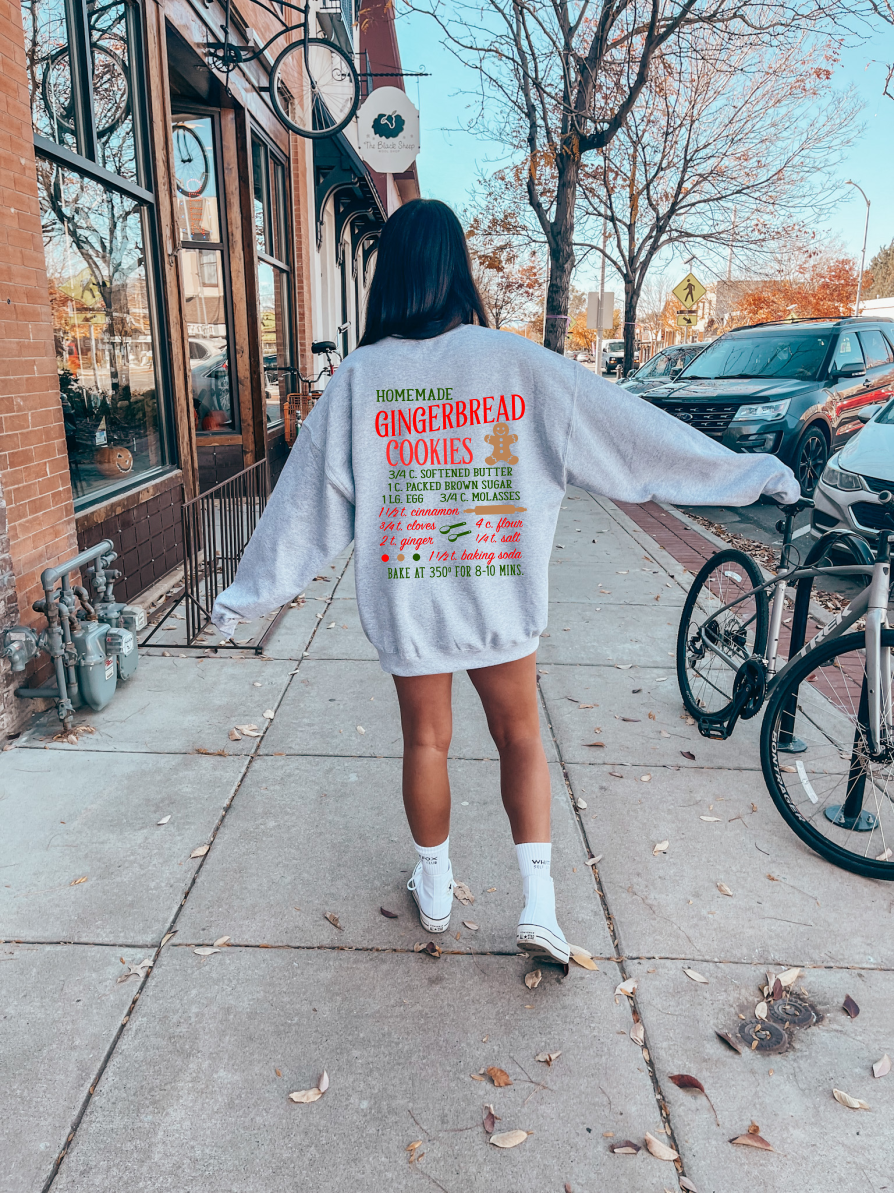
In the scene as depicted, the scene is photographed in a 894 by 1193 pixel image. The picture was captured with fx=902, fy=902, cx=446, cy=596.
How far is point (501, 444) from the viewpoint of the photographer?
7.36 ft

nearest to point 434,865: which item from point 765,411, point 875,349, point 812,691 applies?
point 812,691

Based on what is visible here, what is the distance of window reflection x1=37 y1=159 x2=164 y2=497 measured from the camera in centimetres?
517

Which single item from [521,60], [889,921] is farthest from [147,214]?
[521,60]

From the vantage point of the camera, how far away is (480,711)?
4406 mm

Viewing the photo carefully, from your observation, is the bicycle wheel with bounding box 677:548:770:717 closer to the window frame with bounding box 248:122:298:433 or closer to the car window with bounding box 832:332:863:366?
the window frame with bounding box 248:122:298:433

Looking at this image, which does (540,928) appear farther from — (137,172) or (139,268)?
(137,172)

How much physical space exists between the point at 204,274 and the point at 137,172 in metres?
3.09

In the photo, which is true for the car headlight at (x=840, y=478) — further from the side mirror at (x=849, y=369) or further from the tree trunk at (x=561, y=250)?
the tree trunk at (x=561, y=250)

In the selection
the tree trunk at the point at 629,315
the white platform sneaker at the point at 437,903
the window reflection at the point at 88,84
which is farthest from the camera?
the tree trunk at the point at 629,315

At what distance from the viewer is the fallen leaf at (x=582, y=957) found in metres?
2.61

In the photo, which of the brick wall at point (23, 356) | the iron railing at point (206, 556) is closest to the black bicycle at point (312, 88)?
the iron railing at point (206, 556)

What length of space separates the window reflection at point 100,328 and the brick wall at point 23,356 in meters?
0.77

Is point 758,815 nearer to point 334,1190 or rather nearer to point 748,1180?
point 748,1180

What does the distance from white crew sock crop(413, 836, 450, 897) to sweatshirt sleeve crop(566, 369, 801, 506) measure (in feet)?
3.70
